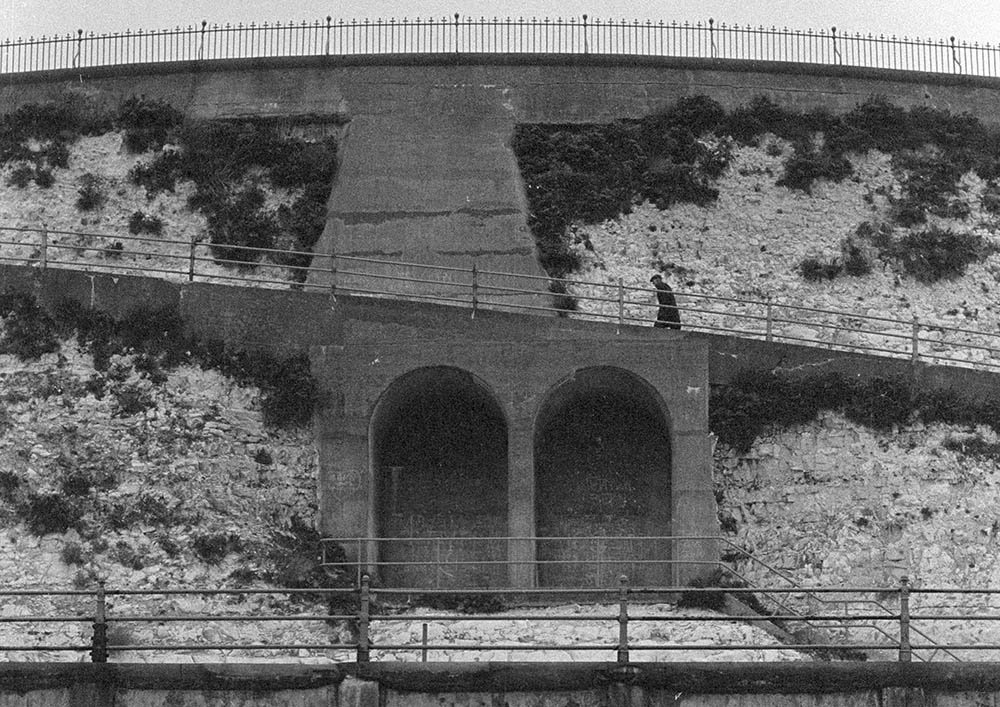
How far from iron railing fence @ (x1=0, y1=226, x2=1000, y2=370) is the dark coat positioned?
921mm

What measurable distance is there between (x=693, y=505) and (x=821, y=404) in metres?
2.53

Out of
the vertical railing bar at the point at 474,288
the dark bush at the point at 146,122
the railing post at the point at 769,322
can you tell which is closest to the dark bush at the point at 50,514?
the vertical railing bar at the point at 474,288

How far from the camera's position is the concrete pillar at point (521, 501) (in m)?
27.3

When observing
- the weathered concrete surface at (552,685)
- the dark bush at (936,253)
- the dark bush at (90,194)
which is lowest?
the weathered concrete surface at (552,685)

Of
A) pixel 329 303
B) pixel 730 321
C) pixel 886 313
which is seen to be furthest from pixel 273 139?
pixel 886 313

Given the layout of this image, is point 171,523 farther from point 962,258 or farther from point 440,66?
point 962,258

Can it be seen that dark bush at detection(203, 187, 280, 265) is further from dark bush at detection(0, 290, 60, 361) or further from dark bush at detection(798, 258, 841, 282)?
dark bush at detection(798, 258, 841, 282)

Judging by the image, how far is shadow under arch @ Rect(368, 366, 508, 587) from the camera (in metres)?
28.0

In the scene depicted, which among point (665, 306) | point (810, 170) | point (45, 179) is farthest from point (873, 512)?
point (45, 179)

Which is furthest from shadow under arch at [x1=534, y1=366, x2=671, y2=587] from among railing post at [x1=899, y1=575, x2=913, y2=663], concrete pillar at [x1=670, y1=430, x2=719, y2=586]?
railing post at [x1=899, y1=575, x2=913, y2=663]

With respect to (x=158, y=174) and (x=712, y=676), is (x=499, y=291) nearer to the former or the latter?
(x=158, y=174)

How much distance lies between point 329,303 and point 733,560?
261 inches

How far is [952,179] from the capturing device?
33.8 meters

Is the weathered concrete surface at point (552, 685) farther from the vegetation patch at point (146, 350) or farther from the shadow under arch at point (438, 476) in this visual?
the vegetation patch at point (146, 350)
